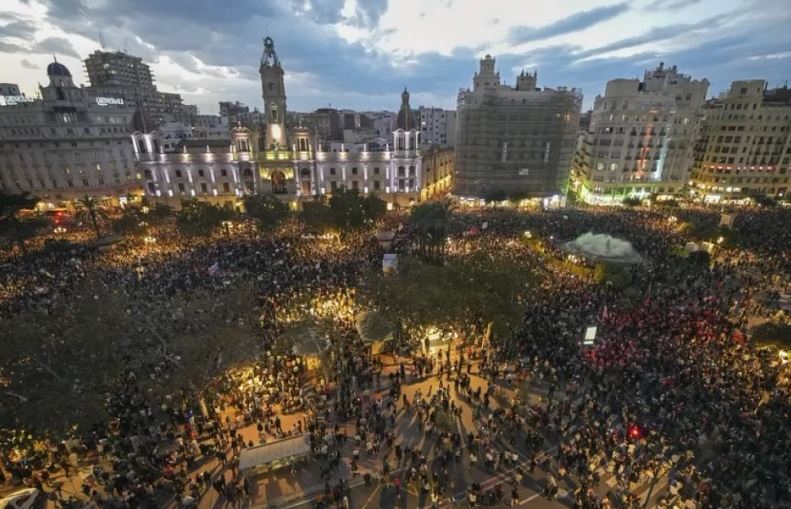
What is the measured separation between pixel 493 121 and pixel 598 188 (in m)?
25.8

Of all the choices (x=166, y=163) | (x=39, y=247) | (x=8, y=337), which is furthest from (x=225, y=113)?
(x=8, y=337)

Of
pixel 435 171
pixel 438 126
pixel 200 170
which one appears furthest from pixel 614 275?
pixel 438 126

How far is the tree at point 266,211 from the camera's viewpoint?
46125 millimetres

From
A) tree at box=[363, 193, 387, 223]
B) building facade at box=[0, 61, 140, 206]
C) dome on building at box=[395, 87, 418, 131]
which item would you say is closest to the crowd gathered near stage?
tree at box=[363, 193, 387, 223]

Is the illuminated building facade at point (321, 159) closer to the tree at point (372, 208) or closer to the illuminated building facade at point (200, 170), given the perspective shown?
the illuminated building facade at point (200, 170)

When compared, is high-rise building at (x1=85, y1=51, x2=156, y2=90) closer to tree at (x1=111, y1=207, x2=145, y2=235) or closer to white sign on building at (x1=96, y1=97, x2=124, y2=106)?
white sign on building at (x1=96, y1=97, x2=124, y2=106)

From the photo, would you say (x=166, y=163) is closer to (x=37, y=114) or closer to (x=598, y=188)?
(x=37, y=114)

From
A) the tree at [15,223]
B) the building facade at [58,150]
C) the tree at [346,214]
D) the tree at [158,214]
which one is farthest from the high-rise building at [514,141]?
the building facade at [58,150]

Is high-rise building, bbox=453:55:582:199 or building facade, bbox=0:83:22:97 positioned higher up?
building facade, bbox=0:83:22:97

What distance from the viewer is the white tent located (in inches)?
607

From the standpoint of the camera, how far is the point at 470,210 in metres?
59.3

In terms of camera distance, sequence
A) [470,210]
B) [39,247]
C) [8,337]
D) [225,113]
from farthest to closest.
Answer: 1. [225,113]
2. [470,210]
3. [39,247]
4. [8,337]

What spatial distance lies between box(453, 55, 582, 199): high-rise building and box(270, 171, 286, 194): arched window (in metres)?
31.2

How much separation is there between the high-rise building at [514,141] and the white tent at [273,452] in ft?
182
